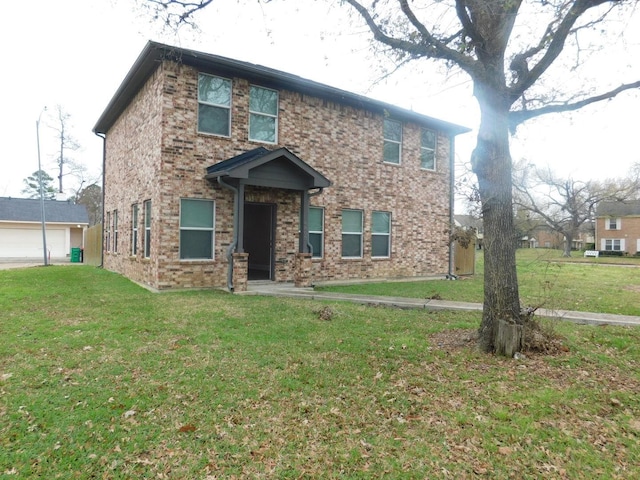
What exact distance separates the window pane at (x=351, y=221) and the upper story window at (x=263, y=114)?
3.35 metres

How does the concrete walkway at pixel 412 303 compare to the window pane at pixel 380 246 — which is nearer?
the concrete walkway at pixel 412 303

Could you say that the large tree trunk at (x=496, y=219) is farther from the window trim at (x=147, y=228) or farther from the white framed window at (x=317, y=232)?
the window trim at (x=147, y=228)

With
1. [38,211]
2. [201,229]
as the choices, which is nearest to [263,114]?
[201,229]

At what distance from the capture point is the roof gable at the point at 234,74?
30.8 ft

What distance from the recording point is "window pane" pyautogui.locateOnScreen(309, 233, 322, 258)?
Result: 12.0m

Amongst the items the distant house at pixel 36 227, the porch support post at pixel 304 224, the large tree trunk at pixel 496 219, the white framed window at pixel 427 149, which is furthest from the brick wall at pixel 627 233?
the distant house at pixel 36 227

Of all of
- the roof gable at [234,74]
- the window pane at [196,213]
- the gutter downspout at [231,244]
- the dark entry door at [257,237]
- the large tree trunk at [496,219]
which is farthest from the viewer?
the dark entry door at [257,237]

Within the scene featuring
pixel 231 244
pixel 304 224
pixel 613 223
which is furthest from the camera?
pixel 613 223

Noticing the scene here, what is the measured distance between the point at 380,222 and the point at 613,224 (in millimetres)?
41290

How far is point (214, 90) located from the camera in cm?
1026

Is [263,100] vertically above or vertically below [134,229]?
above

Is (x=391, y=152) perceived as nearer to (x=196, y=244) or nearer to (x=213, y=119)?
(x=213, y=119)

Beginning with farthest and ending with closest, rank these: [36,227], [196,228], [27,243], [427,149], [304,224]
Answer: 1. [36,227]
2. [27,243]
3. [427,149]
4. [304,224]
5. [196,228]

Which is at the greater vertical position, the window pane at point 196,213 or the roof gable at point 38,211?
the roof gable at point 38,211
